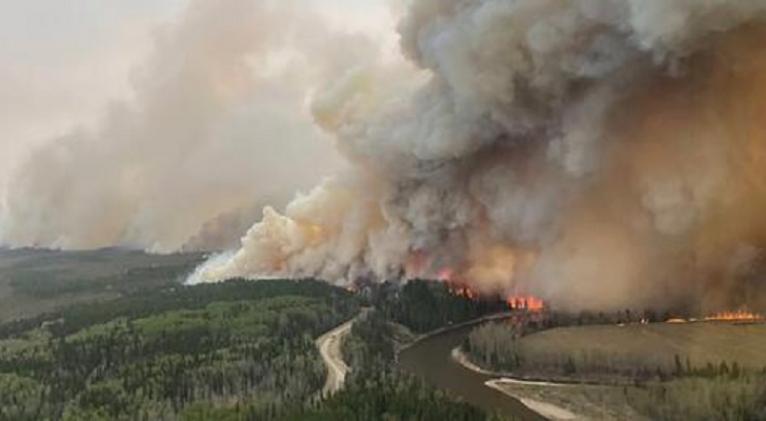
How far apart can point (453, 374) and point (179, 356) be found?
2952 centimetres

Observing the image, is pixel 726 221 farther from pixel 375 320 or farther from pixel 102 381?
pixel 102 381

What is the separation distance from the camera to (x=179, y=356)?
4031 inches

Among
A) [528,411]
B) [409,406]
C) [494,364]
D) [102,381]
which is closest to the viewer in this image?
[409,406]

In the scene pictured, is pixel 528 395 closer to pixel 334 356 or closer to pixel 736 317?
pixel 334 356

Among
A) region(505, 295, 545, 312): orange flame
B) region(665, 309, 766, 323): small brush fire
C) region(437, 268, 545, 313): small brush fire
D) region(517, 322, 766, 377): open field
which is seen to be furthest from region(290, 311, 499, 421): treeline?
region(437, 268, 545, 313): small brush fire

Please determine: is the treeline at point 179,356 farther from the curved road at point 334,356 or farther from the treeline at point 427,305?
the treeline at point 427,305

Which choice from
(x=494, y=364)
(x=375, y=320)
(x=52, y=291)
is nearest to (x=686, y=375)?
(x=494, y=364)

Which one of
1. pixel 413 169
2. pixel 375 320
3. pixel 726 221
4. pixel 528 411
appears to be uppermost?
pixel 413 169

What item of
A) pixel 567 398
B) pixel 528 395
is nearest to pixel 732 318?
pixel 567 398

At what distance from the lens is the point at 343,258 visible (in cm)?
15362

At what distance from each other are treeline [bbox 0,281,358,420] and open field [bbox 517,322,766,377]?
23.6 meters

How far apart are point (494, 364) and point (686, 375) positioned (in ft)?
72.3

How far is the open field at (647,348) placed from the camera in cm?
8781

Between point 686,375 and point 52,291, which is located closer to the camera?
point 686,375
